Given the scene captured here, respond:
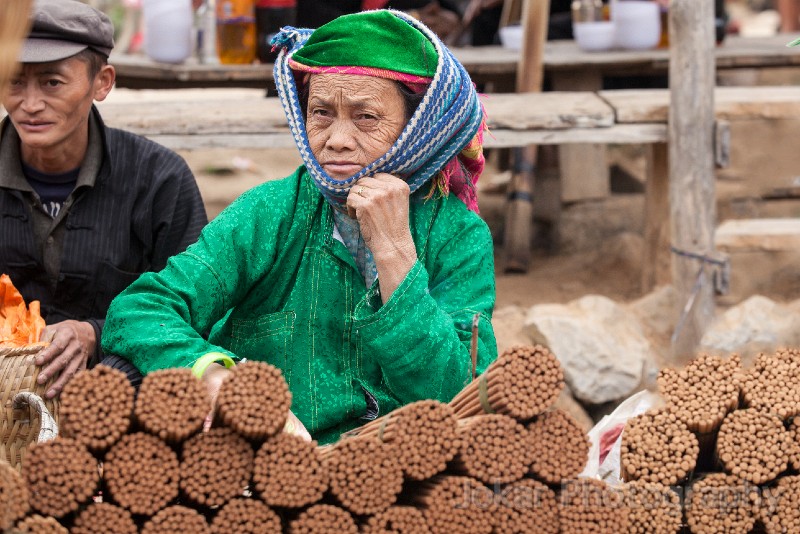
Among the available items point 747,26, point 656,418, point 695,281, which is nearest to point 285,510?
point 656,418

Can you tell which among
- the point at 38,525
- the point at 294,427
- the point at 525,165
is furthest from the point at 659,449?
the point at 525,165

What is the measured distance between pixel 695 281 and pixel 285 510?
370 centimetres

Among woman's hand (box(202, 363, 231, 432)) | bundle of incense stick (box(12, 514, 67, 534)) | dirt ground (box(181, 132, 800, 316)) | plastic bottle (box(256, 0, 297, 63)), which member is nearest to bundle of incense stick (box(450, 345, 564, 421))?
woman's hand (box(202, 363, 231, 432))

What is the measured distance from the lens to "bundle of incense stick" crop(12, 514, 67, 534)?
7.21 ft

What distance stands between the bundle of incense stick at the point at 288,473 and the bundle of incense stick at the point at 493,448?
0.30 meters

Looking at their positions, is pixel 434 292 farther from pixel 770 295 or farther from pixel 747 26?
pixel 747 26

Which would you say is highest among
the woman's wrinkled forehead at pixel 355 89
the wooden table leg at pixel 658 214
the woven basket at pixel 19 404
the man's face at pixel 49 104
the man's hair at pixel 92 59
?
the woman's wrinkled forehead at pixel 355 89

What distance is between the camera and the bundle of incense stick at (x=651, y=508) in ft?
8.10

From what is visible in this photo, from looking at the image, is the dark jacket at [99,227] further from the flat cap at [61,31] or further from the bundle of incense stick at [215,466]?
the bundle of incense stick at [215,466]

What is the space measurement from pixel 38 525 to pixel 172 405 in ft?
1.10

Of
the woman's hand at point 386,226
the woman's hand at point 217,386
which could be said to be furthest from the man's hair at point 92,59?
the woman's hand at point 217,386

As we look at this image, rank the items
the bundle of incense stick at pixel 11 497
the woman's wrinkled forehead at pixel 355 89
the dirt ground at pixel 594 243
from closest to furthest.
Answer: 1. the bundle of incense stick at pixel 11 497
2. the woman's wrinkled forehead at pixel 355 89
3. the dirt ground at pixel 594 243

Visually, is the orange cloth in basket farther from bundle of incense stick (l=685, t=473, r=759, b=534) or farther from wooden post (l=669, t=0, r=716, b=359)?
wooden post (l=669, t=0, r=716, b=359)

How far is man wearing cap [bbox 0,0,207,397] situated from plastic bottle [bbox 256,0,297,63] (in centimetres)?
293
